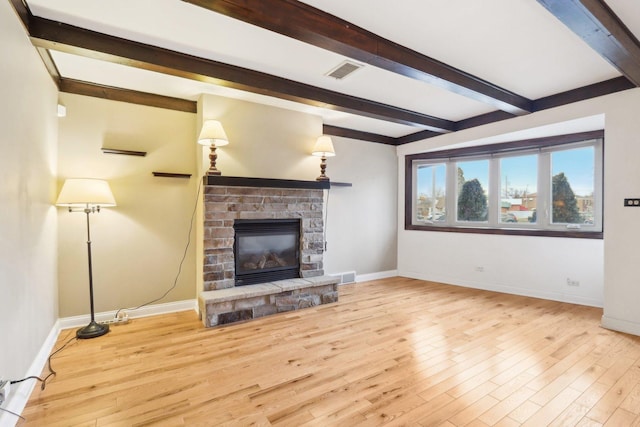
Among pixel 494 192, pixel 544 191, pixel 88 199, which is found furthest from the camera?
pixel 494 192

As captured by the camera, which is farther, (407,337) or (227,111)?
(227,111)

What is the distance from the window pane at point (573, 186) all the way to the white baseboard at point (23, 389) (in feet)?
18.5

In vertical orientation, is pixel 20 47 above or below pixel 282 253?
above

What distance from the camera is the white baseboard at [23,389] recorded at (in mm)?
1653

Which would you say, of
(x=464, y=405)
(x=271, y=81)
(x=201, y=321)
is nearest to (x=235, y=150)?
(x=271, y=81)

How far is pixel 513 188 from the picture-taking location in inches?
181

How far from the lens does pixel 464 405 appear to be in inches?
73.6

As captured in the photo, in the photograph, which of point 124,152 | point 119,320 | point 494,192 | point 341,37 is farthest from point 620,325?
point 124,152

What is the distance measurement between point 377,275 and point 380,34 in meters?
3.92

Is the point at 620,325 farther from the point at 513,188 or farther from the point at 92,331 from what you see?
the point at 92,331

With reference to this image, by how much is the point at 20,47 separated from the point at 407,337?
366cm

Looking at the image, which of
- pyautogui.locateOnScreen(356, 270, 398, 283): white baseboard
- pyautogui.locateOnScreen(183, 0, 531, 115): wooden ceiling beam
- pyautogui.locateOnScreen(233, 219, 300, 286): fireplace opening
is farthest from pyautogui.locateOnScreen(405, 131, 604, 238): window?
pyautogui.locateOnScreen(233, 219, 300, 286): fireplace opening

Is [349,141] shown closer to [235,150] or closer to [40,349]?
[235,150]

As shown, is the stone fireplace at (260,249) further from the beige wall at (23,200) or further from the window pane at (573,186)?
the window pane at (573,186)
